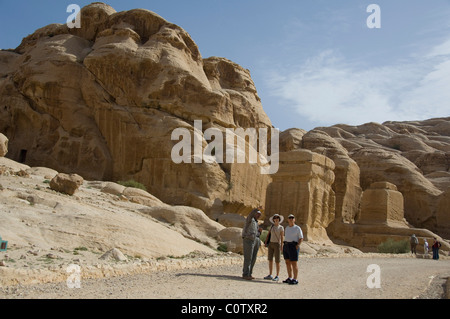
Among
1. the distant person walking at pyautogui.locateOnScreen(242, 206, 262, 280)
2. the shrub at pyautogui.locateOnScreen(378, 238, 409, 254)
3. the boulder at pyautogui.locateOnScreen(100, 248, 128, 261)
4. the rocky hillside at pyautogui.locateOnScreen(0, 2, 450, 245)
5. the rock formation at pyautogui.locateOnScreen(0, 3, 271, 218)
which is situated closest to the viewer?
the distant person walking at pyautogui.locateOnScreen(242, 206, 262, 280)

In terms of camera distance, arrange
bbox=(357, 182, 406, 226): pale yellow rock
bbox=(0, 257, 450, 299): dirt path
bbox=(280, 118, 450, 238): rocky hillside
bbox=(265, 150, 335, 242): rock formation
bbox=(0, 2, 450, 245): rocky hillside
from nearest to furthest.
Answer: bbox=(0, 257, 450, 299): dirt path, bbox=(265, 150, 335, 242): rock formation, bbox=(0, 2, 450, 245): rocky hillside, bbox=(357, 182, 406, 226): pale yellow rock, bbox=(280, 118, 450, 238): rocky hillside

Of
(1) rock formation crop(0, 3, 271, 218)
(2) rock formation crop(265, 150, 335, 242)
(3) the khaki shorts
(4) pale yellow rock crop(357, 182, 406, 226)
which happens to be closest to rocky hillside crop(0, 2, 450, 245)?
(1) rock formation crop(0, 3, 271, 218)

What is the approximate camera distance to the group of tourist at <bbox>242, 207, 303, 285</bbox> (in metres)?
9.19

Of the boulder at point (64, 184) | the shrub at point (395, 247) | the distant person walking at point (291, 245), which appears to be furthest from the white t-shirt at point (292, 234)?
the shrub at point (395, 247)

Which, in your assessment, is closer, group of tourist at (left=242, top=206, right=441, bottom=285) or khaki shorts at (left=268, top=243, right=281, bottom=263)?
group of tourist at (left=242, top=206, right=441, bottom=285)

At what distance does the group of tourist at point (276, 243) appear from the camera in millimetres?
9188

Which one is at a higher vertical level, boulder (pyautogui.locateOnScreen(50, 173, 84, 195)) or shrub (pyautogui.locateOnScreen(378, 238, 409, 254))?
boulder (pyautogui.locateOnScreen(50, 173, 84, 195))

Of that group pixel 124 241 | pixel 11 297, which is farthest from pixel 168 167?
pixel 11 297

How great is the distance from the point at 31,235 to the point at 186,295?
503 cm

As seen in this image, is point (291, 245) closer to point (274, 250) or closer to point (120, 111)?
point (274, 250)

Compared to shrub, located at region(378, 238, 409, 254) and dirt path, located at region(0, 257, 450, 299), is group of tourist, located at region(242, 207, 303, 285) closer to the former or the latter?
dirt path, located at region(0, 257, 450, 299)

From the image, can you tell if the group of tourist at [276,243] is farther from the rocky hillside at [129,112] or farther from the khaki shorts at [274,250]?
the rocky hillside at [129,112]

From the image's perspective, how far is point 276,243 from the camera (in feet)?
33.1
